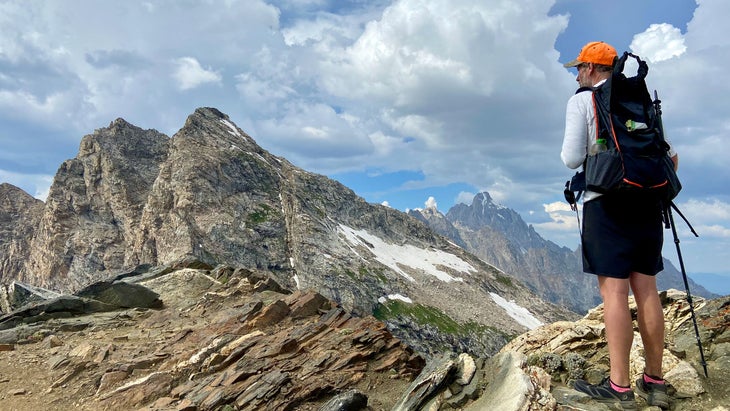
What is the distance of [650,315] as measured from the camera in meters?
6.72

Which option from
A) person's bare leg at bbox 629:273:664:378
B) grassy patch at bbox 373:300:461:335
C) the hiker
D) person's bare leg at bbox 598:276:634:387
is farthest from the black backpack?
grassy patch at bbox 373:300:461:335

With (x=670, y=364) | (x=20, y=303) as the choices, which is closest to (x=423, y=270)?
(x=20, y=303)

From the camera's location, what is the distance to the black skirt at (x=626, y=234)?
6512 millimetres

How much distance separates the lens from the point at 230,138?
19850cm

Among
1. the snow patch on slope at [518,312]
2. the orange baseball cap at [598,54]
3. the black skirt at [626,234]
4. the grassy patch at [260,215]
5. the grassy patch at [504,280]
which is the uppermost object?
the grassy patch at [260,215]

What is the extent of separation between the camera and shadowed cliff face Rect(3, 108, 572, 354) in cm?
14512

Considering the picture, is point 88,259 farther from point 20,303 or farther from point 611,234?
point 611,234

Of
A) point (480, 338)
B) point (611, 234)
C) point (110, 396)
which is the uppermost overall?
point (611, 234)

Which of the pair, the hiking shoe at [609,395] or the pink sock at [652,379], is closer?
the hiking shoe at [609,395]

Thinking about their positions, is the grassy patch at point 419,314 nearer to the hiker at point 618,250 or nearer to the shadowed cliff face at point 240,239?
the shadowed cliff face at point 240,239

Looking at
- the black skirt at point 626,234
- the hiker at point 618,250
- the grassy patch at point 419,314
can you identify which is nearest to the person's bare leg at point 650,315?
the hiker at point 618,250

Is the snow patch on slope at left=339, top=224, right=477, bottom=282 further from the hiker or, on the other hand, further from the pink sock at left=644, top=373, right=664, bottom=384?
the hiker

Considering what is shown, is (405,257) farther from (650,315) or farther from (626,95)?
(626,95)

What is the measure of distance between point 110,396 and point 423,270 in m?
170
